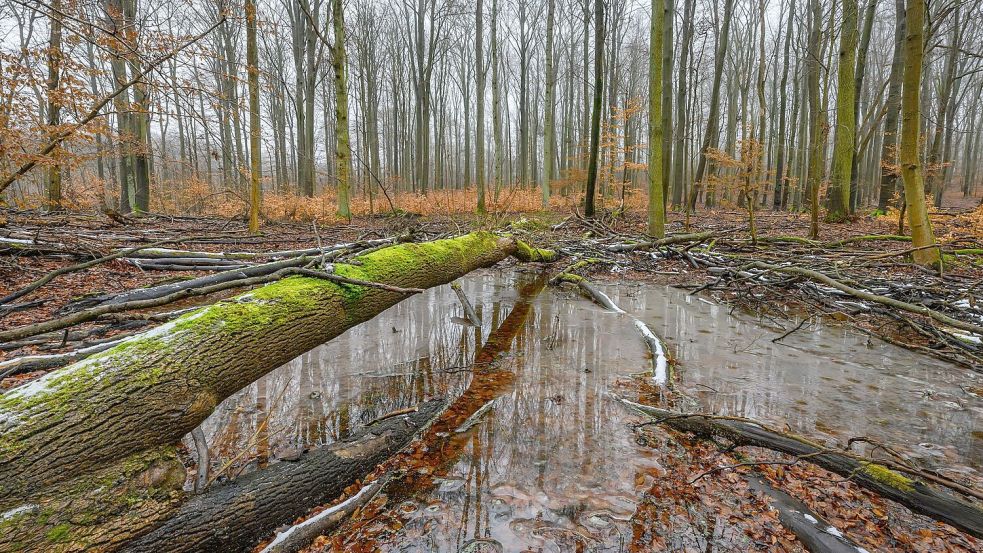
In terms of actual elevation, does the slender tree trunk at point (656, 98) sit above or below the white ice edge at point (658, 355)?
above

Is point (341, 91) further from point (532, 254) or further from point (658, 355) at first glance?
point (658, 355)

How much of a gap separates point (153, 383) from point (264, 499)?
714 millimetres

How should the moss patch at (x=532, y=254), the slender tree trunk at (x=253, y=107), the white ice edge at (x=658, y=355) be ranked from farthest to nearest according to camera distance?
the moss patch at (x=532, y=254) < the slender tree trunk at (x=253, y=107) < the white ice edge at (x=658, y=355)

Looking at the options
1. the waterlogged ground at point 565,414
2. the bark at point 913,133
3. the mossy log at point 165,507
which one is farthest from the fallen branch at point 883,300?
the mossy log at point 165,507

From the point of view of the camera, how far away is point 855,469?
2.10 meters

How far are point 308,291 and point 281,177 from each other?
97.2 ft

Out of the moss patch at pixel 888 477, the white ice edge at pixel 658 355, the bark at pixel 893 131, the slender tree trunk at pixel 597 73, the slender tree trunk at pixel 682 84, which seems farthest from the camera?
A: the slender tree trunk at pixel 682 84

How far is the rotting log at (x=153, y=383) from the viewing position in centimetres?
148

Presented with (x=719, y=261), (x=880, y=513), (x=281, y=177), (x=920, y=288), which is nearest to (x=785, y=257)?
(x=719, y=261)

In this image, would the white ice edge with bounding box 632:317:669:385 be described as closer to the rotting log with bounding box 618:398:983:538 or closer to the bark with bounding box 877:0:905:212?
the rotting log with bounding box 618:398:983:538

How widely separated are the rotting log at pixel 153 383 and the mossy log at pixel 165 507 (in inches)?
2.7

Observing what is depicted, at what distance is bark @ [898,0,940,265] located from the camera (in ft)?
18.6

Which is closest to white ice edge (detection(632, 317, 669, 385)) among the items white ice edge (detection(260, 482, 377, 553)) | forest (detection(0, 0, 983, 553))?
forest (detection(0, 0, 983, 553))

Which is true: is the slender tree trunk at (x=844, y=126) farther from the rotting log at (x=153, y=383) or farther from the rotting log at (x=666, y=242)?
the rotting log at (x=153, y=383)
